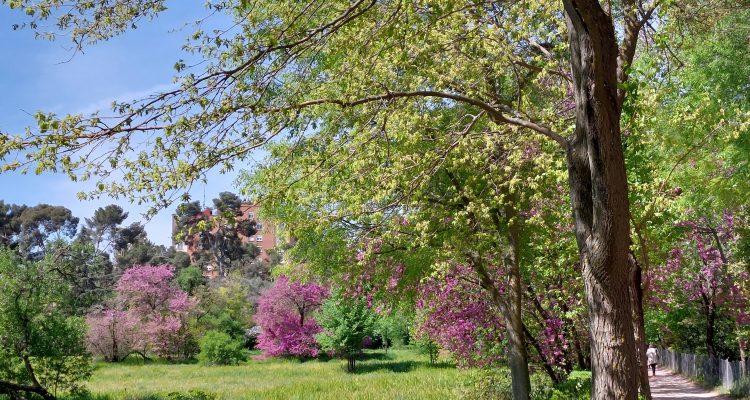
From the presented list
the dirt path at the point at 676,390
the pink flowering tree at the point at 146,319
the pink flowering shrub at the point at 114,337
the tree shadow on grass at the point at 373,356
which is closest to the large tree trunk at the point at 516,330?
the dirt path at the point at 676,390

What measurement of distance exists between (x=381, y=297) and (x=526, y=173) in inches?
213

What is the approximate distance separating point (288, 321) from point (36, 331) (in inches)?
946

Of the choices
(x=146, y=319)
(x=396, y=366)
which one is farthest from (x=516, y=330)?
(x=146, y=319)

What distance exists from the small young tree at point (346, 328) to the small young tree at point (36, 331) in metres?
16.0

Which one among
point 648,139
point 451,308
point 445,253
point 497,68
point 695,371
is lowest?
point 695,371

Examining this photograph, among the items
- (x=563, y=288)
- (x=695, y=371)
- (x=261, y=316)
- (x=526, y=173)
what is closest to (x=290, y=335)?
(x=261, y=316)

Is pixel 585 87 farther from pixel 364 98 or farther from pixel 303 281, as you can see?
pixel 303 281

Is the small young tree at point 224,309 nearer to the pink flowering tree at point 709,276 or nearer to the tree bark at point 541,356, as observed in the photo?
the pink flowering tree at point 709,276

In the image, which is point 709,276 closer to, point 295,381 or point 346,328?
point 295,381

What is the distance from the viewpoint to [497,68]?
28.2 feet

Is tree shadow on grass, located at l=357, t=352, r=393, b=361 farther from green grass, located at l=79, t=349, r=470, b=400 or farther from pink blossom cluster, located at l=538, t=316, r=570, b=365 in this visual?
pink blossom cluster, located at l=538, t=316, r=570, b=365

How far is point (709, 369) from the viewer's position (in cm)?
2006

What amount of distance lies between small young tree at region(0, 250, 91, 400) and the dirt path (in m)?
17.1

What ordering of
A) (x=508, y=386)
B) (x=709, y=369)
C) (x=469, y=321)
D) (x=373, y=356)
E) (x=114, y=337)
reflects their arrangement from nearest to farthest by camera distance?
(x=508, y=386) → (x=469, y=321) → (x=709, y=369) → (x=373, y=356) → (x=114, y=337)
